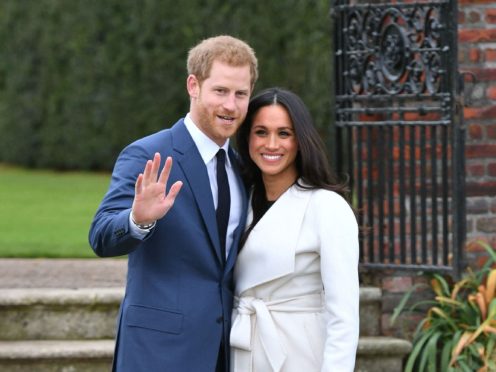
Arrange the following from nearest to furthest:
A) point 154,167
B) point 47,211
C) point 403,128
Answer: point 154,167
point 403,128
point 47,211

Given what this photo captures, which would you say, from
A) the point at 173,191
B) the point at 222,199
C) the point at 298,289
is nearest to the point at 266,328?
the point at 298,289

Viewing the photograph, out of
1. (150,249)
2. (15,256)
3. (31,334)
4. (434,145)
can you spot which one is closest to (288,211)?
(150,249)

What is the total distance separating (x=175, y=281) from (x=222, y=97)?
60 centimetres

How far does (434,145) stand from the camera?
5516 millimetres

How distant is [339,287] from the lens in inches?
146

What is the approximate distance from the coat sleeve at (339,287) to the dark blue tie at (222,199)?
326 mm

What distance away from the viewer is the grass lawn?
7801 millimetres

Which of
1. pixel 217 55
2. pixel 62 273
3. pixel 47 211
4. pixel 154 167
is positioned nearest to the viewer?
pixel 154 167

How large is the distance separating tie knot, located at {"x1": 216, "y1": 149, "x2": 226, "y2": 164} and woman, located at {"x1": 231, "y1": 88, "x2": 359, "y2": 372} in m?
0.10

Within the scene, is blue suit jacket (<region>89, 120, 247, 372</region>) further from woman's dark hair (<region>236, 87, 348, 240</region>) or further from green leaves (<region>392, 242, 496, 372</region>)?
green leaves (<region>392, 242, 496, 372</region>)

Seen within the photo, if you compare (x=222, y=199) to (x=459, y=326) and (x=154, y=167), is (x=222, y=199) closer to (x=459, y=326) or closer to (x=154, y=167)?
(x=154, y=167)

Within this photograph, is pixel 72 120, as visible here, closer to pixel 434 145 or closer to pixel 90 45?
pixel 90 45

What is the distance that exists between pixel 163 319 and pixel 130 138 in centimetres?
969

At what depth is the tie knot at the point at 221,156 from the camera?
3938 millimetres
